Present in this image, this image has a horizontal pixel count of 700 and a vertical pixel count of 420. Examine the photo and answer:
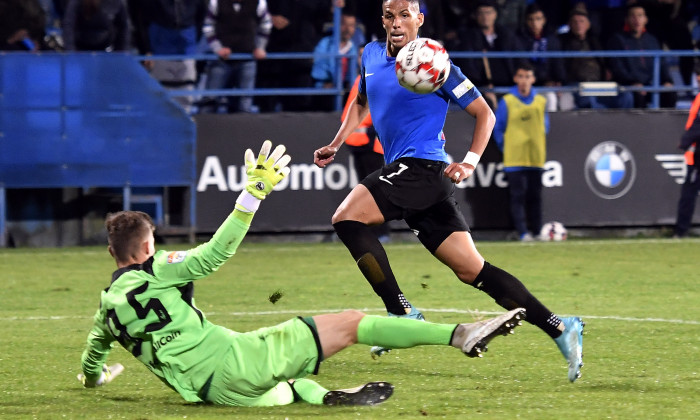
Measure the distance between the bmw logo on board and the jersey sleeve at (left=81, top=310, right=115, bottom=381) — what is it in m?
10.5

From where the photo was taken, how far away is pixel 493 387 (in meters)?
6.42

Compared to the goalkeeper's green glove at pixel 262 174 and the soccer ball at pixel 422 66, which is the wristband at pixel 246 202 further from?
the soccer ball at pixel 422 66

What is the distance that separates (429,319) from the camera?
9102 mm

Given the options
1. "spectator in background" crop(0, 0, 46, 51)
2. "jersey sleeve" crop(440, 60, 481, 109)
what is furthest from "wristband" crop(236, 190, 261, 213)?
"spectator in background" crop(0, 0, 46, 51)

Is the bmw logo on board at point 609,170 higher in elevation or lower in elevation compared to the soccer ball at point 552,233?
higher

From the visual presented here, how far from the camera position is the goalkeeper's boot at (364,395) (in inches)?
229

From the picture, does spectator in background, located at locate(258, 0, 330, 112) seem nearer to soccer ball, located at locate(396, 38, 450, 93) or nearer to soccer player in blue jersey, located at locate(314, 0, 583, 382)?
soccer player in blue jersey, located at locate(314, 0, 583, 382)

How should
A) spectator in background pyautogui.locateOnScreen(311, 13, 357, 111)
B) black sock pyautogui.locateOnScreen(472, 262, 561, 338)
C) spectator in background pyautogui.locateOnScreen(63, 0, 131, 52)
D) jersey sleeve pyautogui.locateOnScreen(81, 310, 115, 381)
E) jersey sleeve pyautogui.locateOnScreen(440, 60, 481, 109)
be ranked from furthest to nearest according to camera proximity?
spectator in background pyautogui.locateOnScreen(311, 13, 357, 111), spectator in background pyautogui.locateOnScreen(63, 0, 131, 52), jersey sleeve pyautogui.locateOnScreen(440, 60, 481, 109), black sock pyautogui.locateOnScreen(472, 262, 561, 338), jersey sleeve pyautogui.locateOnScreen(81, 310, 115, 381)

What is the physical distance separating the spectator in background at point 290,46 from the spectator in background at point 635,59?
379cm

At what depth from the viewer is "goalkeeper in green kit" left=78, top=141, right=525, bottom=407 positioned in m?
5.54

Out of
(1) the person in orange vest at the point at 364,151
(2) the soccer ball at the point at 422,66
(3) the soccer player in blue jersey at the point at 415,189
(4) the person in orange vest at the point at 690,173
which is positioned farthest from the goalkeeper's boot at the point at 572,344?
(4) the person in orange vest at the point at 690,173

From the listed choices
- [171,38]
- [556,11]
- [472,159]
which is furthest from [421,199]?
[556,11]

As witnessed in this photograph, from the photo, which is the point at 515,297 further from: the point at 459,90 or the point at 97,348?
the point at 97,348

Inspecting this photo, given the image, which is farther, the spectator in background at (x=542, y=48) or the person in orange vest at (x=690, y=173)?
the spectator in background at (x=542, y=48)
